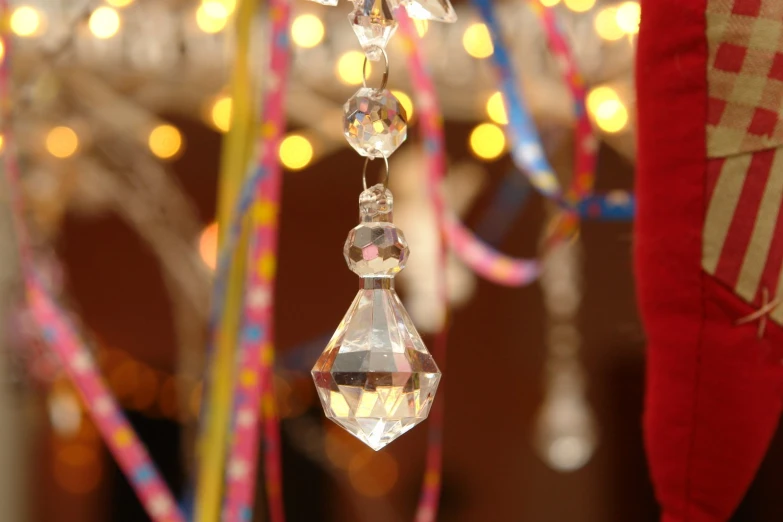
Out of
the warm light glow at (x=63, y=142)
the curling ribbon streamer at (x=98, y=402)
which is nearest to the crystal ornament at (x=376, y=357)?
the curling ribbon streamer at (x=98, y=402)

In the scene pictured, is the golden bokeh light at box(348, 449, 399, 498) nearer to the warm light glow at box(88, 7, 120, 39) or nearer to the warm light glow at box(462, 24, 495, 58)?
the warm light glow at box(462, 24, 495, 58)

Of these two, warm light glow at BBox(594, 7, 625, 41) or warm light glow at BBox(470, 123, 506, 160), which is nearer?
warm light glow at BBox(594, 7, 625, 41)

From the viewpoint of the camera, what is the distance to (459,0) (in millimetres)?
1274

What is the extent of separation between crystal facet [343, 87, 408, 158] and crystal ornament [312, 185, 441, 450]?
1cm

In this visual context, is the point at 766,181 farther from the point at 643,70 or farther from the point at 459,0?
the point at 459,0

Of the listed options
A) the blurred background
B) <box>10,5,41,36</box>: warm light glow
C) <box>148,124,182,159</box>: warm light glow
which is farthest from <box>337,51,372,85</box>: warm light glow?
<box>10,5,41,36</box>: warm light glow

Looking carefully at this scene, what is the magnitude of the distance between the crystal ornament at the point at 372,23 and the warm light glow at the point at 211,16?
1.05m

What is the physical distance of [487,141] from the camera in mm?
1359

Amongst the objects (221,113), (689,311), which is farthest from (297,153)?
(689,311)

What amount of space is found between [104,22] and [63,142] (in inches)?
9.6

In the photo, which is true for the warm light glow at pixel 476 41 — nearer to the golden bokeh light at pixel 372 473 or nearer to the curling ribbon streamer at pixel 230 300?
the golden bokeh light at pixel 372 473

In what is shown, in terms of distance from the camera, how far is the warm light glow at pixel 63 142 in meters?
1.39

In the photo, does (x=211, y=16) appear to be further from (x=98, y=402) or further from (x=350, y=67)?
(x=98, y=402)

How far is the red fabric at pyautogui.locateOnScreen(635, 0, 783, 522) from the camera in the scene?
0.30 meters
